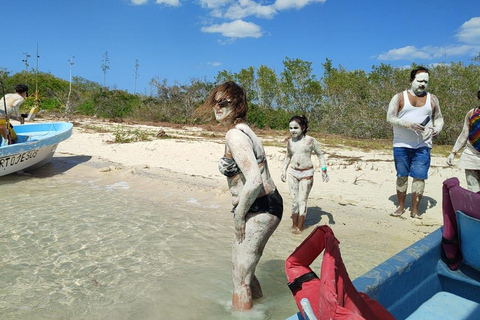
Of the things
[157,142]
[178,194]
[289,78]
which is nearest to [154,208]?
[178,194]

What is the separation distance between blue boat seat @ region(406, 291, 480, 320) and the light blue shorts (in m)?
2.83

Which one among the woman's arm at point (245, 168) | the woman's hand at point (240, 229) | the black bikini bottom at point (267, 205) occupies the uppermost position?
the woman's arm at point (245, 168)

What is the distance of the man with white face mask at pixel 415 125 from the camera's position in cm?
540

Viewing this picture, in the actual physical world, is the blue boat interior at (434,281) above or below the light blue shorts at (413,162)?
below

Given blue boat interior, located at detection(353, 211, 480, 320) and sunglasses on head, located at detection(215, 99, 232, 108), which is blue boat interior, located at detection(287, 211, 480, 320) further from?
sunglasses on head, located at detection(215, 99, 232, 108)

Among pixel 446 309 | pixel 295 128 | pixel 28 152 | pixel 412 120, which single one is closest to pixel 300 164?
pixel 295 128

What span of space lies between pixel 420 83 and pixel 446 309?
11.5 feet

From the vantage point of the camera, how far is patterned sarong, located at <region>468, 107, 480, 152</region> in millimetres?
4676

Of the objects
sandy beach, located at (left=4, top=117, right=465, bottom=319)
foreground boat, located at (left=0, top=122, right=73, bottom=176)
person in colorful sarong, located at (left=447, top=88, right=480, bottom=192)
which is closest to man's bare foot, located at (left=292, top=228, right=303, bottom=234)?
sandy beach, located at (left=4, top=117, right=465, bottom=319)

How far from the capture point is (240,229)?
9.41ft

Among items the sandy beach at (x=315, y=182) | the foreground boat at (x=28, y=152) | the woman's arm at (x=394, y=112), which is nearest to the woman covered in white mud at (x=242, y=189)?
the sandy beach at (x=315, y=182)

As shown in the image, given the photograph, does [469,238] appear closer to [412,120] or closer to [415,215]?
[412,120]

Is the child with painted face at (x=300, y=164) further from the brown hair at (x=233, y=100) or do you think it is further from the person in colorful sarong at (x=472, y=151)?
the brown hair at (x=233, y=100)

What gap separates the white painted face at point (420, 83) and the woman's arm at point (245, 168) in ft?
12.4
